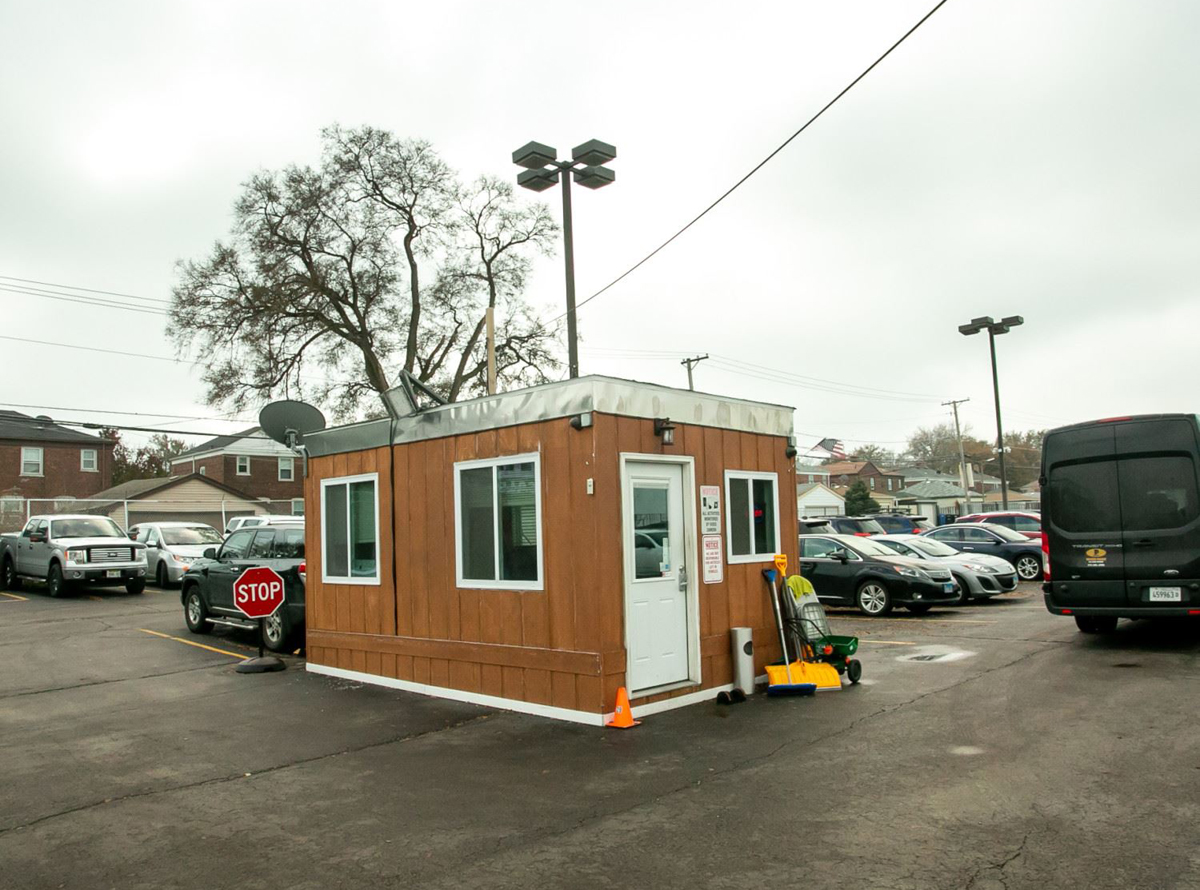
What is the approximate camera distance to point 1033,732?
716 cm

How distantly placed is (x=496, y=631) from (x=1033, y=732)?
187 inches

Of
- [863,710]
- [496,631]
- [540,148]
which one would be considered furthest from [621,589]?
[540,148]

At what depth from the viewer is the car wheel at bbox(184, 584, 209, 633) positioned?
1482 centimetres

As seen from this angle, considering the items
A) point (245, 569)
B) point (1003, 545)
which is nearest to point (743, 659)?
point (245, 569)

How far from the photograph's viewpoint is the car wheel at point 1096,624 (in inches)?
492

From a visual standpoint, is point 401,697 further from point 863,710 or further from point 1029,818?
point 1029,818

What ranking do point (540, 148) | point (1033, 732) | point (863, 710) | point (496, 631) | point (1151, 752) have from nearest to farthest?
point (1151, 752), point (1033, 732), point (863, 710), point (496, 631), point (540, 148)

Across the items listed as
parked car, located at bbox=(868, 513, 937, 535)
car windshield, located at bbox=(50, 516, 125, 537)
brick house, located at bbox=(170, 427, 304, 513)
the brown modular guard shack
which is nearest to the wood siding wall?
the brown modular guard shack

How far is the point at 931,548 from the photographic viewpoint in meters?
18.8

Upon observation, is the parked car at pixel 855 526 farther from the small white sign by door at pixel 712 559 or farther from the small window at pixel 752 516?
the small white sign by door at pixel 712 559

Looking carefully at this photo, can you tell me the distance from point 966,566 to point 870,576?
3011mm

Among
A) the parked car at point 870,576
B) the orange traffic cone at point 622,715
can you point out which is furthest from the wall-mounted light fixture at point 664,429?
the parked car at point 870,576

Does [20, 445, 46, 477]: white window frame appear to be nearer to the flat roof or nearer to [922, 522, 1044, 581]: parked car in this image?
the flat roof

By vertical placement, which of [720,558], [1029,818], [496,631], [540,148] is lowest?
[1029,818]
